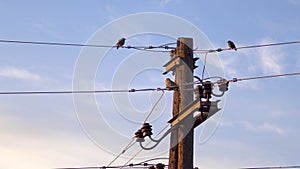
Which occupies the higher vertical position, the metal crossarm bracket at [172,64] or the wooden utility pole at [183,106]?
the metal crossarm bracket at [172,64]

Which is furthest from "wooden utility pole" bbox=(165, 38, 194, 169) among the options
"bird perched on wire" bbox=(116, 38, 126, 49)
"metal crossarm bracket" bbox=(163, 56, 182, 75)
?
"bird perched on wire" bbox=(116, 38, 126, 49)

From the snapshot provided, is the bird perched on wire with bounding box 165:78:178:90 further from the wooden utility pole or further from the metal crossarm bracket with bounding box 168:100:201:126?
the metal crossarm bracket with bounding box 168:100:201:126

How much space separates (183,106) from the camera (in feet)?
38.9

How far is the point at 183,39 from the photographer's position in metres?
12.4

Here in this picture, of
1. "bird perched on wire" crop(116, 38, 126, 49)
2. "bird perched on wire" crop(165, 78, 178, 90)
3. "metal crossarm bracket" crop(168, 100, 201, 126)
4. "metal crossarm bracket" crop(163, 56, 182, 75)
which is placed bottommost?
"metal crossarm bracket" crop(168, 100, 201, 126)

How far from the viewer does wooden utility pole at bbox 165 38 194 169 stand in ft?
37.5

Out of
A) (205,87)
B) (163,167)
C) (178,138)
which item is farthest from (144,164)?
(205,87)

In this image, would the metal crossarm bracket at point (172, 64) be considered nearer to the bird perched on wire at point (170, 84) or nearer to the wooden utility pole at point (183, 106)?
the wooden utility pole at point (183, 106)

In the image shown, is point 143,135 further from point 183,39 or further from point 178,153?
point 183,39

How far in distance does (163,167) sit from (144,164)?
1101 mm

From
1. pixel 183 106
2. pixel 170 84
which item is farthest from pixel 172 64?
pixel 183 106

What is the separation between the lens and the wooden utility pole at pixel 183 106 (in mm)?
11438

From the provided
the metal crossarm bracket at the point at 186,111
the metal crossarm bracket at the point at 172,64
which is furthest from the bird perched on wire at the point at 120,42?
the metal crossarm bracket at the point at 186,111

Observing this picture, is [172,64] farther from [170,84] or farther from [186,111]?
[186,111]
